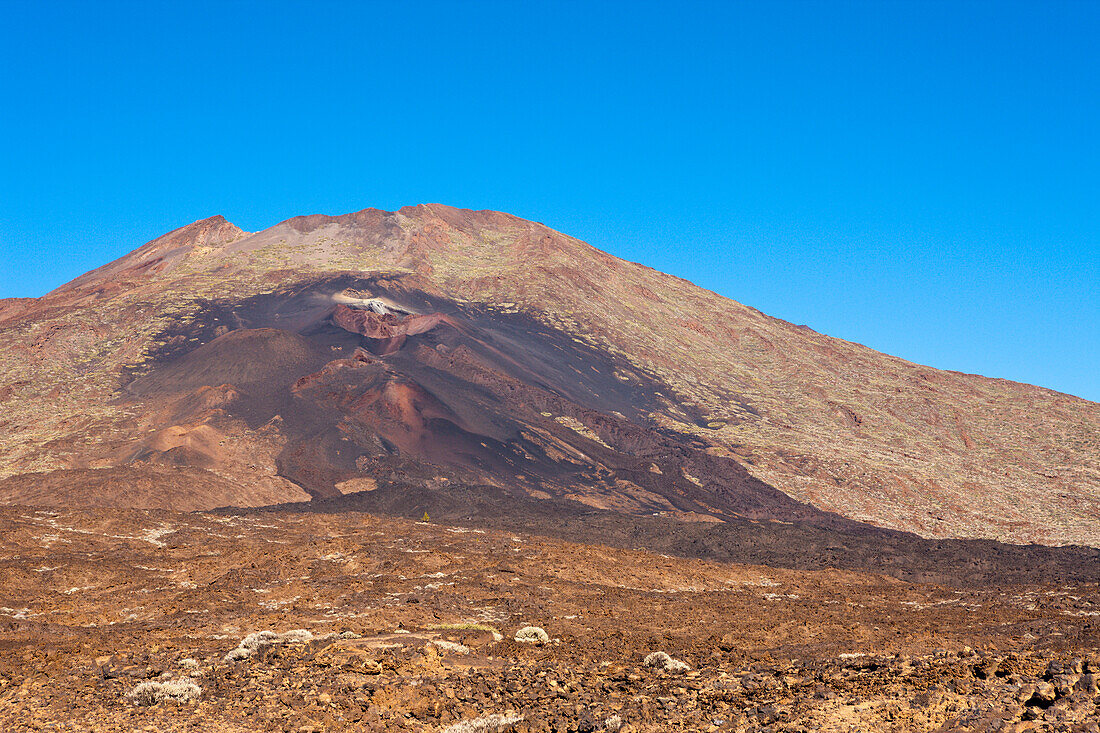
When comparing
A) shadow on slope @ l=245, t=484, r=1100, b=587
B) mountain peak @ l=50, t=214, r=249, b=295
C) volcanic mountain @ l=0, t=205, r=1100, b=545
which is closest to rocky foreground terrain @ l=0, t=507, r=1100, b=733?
shadow on slope @ l=245, t=484, r=1100, b=587

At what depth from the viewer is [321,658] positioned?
13305 mm

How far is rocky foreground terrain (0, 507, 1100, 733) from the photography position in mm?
11258

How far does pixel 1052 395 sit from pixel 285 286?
8992 centimetres

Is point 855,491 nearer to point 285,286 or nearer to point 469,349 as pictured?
point 469,349

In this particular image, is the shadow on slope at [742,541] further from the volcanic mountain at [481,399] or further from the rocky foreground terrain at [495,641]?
the rocky foreground terrain at [495,641]

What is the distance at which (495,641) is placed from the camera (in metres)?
16.3

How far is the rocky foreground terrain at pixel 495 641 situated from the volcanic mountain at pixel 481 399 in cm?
1788

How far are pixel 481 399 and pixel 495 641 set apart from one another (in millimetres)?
48340

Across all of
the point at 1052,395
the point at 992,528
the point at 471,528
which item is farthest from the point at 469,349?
the point at 1052,395

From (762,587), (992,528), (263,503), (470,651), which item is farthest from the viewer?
(992,528)

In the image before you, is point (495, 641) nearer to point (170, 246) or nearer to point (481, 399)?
point (481, 399)

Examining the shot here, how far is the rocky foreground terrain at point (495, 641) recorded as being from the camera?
11258 mm

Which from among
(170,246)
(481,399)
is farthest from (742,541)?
(170,246)

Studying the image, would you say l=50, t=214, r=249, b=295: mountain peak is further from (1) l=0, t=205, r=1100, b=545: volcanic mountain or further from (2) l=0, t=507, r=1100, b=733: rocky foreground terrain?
(2) l=0, t=507, r=1100, b=733: rocky foreground terrain
